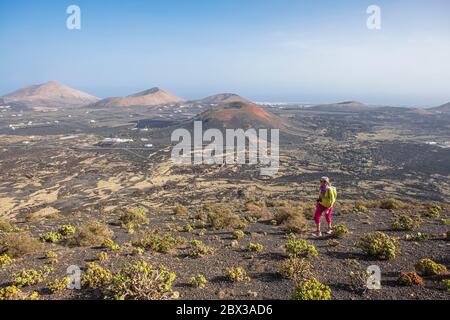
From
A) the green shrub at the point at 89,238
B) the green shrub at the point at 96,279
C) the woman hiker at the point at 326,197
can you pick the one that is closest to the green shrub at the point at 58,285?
the green shrub at the point at 96,279

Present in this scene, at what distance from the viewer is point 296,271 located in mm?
7578

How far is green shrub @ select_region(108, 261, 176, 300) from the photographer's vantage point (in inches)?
238

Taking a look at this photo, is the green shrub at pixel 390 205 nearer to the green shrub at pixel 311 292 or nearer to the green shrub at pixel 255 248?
the green shrub at pixel 255 248

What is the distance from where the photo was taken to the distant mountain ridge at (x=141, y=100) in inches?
6403

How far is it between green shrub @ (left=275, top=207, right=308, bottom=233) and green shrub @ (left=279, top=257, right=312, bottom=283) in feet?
13.1

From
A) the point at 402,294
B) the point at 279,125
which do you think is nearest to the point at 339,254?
the point at 402,294

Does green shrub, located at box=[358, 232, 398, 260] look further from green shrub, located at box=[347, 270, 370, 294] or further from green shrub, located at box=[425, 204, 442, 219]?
green shrub, located at box=[425, 204, 442, 219]

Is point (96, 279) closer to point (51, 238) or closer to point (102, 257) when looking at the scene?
point (102, 257)

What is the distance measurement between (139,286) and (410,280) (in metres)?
5.34
